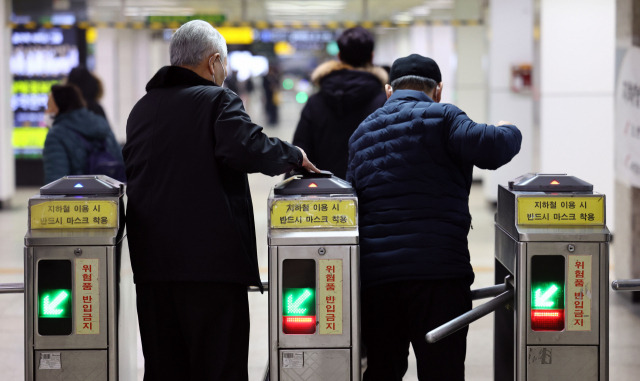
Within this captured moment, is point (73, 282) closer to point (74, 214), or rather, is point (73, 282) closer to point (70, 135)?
point (74, 214)

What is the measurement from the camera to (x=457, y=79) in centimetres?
1352

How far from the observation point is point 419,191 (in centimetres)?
333

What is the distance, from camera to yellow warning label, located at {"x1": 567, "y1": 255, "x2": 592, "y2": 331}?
332 cm

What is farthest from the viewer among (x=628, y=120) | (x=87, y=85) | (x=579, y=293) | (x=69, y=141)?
(x=87, y=85)

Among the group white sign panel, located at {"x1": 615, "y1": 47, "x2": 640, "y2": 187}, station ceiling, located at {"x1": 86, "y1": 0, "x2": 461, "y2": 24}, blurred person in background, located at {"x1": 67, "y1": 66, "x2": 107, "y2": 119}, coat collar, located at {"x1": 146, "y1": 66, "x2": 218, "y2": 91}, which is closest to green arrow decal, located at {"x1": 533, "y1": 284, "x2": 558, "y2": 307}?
coat collar, located at {"x1": 146, "y1": 66, "x2": 218, "y2": 91}

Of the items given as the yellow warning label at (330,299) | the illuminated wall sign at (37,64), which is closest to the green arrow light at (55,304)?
the yellow warning label at (330,299)

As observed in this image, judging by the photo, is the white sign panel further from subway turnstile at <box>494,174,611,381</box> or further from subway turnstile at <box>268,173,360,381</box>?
subway turnstile at <box>268,173,360,381</box>

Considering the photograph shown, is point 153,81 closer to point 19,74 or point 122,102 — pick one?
point 19,74

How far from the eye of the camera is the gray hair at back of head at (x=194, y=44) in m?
3.38

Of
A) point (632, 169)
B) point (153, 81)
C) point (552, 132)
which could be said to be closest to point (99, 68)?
point (552, 132)

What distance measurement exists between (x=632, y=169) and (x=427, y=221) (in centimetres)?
332

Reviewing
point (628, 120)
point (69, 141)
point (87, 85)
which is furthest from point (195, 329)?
point (87, 85)

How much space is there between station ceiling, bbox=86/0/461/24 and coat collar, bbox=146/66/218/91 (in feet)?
26.3

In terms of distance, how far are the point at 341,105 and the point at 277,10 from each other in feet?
23.1
